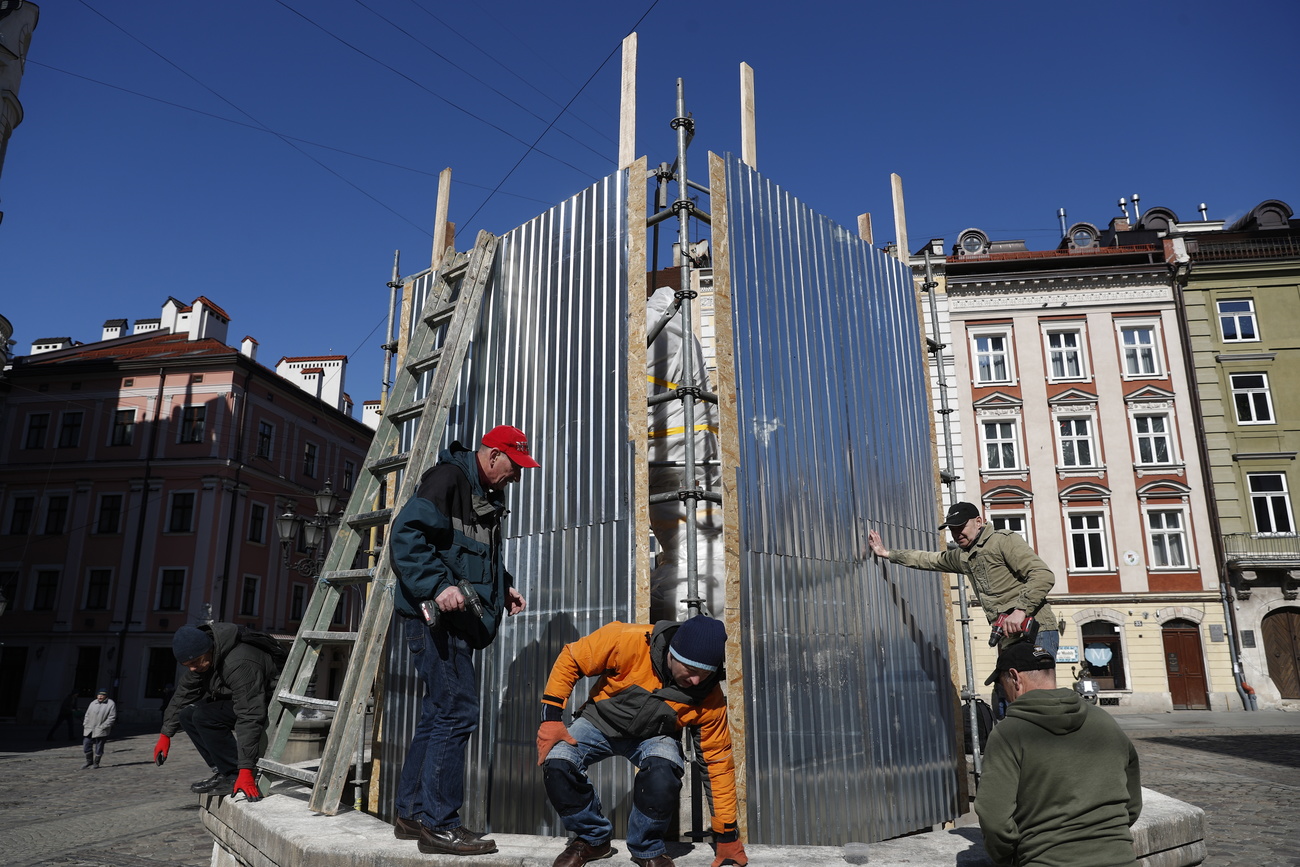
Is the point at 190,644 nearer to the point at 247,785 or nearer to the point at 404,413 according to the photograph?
the point at 247,785

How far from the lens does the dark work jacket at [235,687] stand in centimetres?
571

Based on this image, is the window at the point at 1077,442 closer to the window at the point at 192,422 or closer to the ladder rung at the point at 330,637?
the ladder rung at the point at 330,637

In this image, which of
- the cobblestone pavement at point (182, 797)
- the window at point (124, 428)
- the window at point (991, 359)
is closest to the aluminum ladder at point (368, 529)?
the cobblestone pavement at point (182, 797)

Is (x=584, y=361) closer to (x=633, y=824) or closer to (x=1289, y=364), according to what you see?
(x=633, y=824)

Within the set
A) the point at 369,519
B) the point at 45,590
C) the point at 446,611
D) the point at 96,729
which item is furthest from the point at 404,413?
the point at 45,590

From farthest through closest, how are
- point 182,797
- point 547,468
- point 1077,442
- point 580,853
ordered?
point 1077,442 < point 182,797 < point 547,468 < point 580,853

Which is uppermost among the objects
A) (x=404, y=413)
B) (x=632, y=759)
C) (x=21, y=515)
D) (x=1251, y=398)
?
(x=1251, y=398)

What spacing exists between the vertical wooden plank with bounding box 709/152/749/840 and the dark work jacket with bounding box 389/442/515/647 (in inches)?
55.1

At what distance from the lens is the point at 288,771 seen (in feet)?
17.5

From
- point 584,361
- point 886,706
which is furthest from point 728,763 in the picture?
point 584,361

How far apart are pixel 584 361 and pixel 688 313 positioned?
788mm

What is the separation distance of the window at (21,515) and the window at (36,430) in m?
2.28

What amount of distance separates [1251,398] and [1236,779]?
21700mm

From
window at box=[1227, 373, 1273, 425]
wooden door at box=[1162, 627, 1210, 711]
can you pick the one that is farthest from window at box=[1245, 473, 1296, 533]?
wooden door at box=[1162, 627, 1210, 711]
